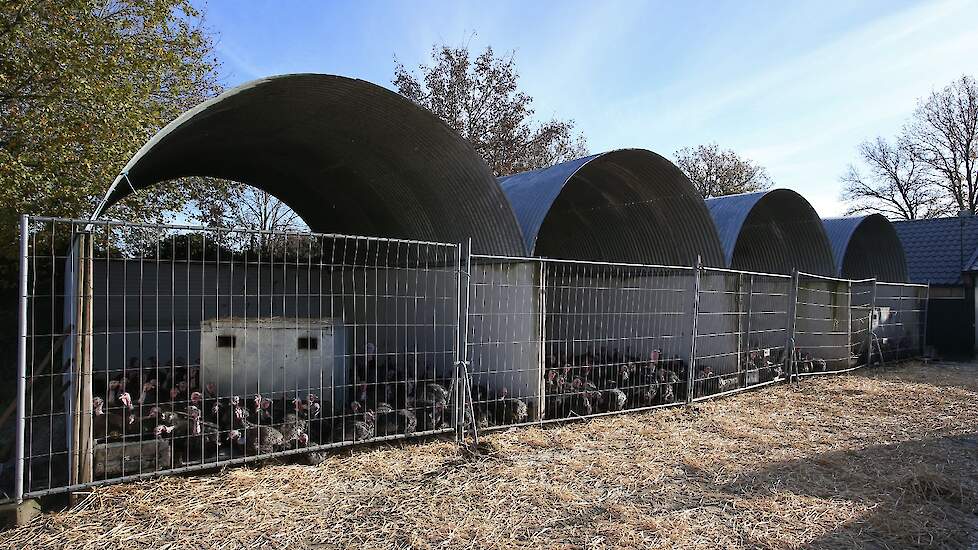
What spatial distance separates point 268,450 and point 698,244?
24.7 ft

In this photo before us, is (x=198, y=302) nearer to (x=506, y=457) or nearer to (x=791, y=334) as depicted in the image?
(x=506, y=457)

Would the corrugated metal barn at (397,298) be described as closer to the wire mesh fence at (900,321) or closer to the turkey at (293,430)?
the turkey at (293,430)

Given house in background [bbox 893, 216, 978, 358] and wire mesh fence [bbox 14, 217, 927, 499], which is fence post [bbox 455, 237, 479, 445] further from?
house in background [bbox 893, 216, 978, 358]

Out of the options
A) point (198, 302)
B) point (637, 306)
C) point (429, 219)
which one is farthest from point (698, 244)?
point (198, 302)

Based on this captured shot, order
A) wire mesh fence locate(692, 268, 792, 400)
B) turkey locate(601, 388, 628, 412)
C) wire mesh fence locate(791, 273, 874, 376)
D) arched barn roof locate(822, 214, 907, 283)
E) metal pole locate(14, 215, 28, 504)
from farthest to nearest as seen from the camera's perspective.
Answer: arched barn roof locate(822, 214, 907, 283) → wire mesh fence locate(791, 273, 874, 376) → wire mesh fence locate(692, 268, 792, 400) → turkey locate(601, 388, 628, 412) → metal pole locate(14, 215, 28, 504)

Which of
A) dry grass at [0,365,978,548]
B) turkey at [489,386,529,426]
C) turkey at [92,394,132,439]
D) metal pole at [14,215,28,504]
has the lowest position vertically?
dry grass at [0,365,978,548]

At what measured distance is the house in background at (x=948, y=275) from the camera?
590 inches

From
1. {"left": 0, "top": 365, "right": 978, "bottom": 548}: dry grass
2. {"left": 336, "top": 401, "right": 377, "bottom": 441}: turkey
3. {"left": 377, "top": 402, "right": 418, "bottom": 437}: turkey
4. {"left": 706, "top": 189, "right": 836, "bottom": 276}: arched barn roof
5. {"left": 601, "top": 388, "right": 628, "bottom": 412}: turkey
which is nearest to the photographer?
{"left": 0, "top": 365, "right": 978, "bottom": 548}: dry grass

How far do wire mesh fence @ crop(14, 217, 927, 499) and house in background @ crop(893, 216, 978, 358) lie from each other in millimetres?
2875

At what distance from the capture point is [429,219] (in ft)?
27.8

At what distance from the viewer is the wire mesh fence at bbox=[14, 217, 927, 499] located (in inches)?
178

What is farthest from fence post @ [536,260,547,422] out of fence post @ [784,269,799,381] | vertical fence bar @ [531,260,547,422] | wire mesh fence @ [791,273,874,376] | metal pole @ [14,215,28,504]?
wire mesh fence @ [791,273,874,376]

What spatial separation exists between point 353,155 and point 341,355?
122 inches

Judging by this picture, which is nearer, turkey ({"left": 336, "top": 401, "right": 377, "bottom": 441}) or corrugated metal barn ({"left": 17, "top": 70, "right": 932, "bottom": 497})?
corrugated metal barn ({"left": 17, "top": 70, "right": 932, "bottom": 497})
